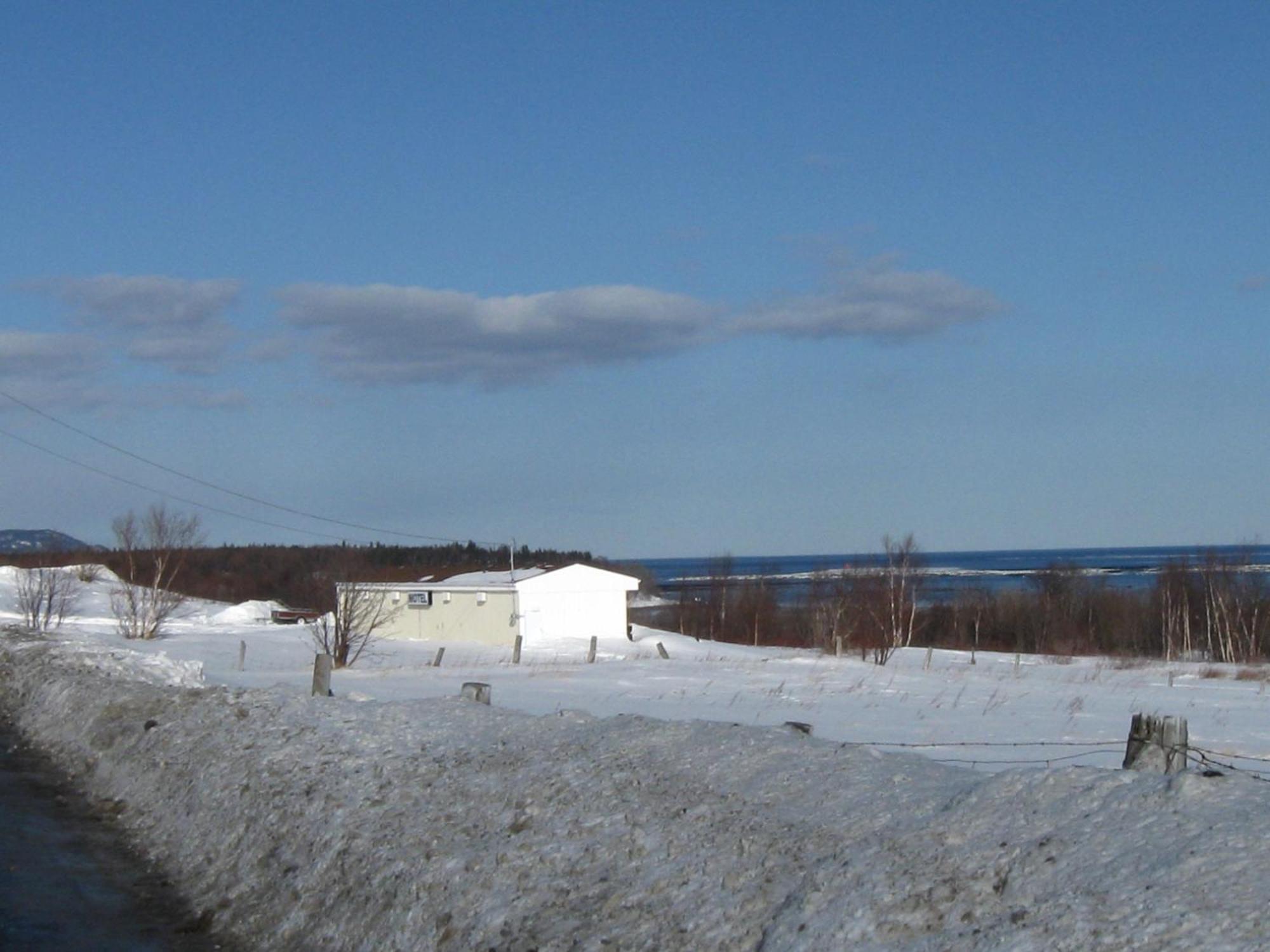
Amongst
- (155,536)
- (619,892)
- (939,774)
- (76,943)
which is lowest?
(76,943)

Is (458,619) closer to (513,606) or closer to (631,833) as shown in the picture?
(513,606)

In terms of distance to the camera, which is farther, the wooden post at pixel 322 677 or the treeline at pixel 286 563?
the treeline at pixel 286 563

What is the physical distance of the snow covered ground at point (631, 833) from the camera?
5953 mm

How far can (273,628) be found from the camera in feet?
216

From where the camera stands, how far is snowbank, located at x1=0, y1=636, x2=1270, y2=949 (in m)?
5.91

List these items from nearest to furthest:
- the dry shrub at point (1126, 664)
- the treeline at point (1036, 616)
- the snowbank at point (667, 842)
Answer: the snowbank at point (667, 842)
the dry shrub at point (1126, 664)
the treeline at point (1036, 616)

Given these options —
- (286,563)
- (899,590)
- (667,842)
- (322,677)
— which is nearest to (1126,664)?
(899,590)

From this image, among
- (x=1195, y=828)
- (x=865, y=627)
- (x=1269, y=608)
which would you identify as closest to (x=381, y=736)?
(x=1195, y=828)

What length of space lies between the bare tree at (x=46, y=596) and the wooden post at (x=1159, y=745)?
52764 mm

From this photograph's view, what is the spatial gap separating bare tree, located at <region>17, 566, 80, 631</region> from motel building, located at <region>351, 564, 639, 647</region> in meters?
14.8

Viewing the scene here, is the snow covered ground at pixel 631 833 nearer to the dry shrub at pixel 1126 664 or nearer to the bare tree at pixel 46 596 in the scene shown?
the bare tree at pixel 46 596

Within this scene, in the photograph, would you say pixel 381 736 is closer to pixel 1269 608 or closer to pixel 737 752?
pixel 737 752

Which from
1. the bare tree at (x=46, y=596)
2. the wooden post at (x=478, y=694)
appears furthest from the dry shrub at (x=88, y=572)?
the wooden post at (x=478, y=694)

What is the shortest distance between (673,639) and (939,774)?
61.6 m
